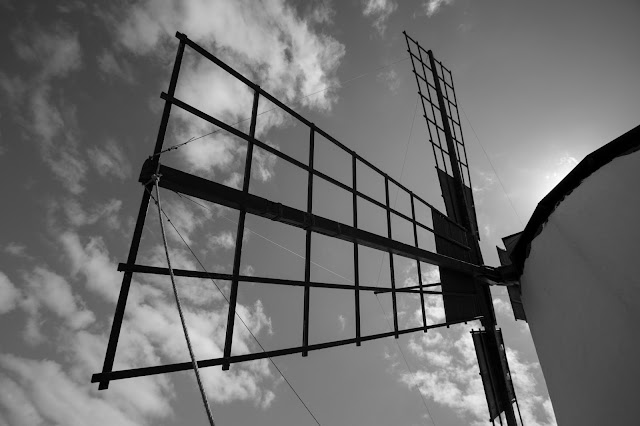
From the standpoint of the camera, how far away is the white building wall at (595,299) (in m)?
5.12

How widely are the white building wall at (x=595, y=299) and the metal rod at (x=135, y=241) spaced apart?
709 cm

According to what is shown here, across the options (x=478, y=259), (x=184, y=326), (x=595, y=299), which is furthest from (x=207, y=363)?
(x=478, y=259)

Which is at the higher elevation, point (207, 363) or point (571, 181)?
point (571, 181)

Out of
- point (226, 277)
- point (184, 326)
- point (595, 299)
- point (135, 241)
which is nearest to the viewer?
point (184, 326)

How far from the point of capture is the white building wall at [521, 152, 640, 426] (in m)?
5.12

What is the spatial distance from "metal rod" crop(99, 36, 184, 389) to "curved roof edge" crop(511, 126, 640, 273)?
7.04m

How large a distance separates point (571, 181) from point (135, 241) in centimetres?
755

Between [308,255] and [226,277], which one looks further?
[308,255]

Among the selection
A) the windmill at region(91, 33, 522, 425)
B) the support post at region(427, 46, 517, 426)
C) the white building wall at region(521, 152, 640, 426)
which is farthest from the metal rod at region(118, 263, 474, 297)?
the support post at region(427, 46, 517, 426)

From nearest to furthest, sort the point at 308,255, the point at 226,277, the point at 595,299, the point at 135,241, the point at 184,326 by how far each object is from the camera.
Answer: the point at 184,326
the point at 135,241
the point at 226,277
the point at 308,255
the point at 595,299

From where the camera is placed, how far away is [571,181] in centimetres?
630

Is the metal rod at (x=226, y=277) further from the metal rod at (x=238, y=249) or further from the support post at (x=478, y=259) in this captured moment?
the support post at (x=478, y=259)

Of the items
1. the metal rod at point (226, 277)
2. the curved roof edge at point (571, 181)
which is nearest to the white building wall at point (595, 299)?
the curved roof edge at point (571, 181)

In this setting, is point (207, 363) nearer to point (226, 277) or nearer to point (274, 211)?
point (226, 277)
